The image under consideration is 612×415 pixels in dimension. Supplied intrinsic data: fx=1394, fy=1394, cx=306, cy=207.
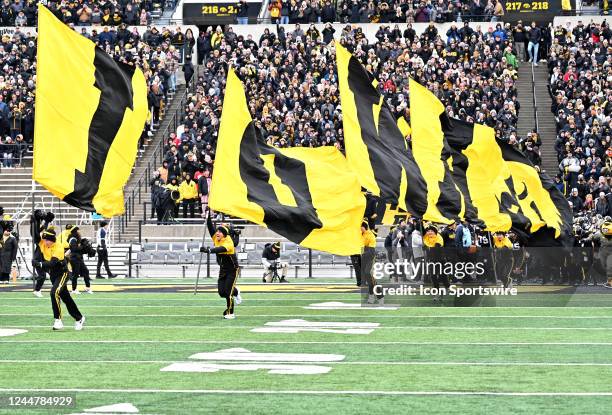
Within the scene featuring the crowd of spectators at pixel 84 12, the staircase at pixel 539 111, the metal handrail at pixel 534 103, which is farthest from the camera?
the crowd of spectators at pixel 84 12

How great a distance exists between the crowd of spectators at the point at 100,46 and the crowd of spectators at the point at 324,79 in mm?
1167

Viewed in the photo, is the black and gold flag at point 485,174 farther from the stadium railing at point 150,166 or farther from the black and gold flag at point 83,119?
the stadium railing at point 150,166

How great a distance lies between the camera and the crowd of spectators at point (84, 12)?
153ft

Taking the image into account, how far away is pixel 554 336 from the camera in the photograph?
16266 mm

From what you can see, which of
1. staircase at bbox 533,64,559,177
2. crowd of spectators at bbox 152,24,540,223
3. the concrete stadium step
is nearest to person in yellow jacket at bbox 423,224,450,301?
crowd of spectators at bbox 152,24,540,223

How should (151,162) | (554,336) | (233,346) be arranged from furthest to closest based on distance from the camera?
(151,162) < (554,336) < (233,346)

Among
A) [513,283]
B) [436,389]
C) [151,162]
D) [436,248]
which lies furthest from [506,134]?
[436,389]

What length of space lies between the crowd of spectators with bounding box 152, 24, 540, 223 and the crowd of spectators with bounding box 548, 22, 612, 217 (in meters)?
1.10

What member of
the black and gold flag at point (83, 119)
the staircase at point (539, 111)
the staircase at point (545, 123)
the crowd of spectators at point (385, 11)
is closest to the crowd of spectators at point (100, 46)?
the crowd of spectators at point (385, 11)

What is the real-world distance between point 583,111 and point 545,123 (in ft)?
9.60

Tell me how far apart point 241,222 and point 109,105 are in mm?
17740

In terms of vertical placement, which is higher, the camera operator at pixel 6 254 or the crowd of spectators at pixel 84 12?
the crowd of spectators at pixel 84 12

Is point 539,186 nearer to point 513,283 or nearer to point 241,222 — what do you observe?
point 513,283

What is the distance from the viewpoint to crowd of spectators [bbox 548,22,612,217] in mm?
34219
